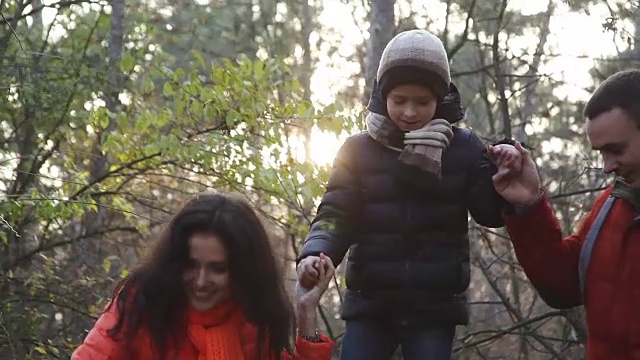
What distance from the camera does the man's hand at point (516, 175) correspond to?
7.68 ft

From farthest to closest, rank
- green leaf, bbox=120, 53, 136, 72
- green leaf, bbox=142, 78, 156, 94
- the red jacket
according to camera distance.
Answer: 1. green leaf, bbox=142, 78, 156, 94
2. green leaf, bbox=120, 53, 136, 72
3. the red jacket

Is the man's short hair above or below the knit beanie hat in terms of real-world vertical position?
below

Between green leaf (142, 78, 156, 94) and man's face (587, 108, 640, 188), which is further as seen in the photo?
green leaf (142, 78, 156, 94)

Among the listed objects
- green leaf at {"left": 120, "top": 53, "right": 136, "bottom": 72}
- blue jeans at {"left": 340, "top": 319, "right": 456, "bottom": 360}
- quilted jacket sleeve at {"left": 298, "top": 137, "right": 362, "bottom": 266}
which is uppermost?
green leaf at {"left": 120, "top": 53, "right": 136, "bottom": 72}

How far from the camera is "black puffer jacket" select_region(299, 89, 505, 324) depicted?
2.51 meters

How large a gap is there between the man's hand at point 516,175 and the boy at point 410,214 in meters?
0.09

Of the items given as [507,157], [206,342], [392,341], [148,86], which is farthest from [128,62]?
[507,157]

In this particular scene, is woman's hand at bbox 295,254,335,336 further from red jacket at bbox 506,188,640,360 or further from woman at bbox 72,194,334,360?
red jacket at bbox 506,188,640,360

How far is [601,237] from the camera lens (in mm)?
2311

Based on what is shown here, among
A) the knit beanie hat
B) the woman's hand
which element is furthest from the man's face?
the woman's hand

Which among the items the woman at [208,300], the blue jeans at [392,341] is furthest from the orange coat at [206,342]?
the blue jeans at [392,341]

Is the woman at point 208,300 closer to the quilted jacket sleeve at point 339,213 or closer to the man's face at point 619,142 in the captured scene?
the quilted jacket sleeve at point 339,213

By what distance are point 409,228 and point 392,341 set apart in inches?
16.3

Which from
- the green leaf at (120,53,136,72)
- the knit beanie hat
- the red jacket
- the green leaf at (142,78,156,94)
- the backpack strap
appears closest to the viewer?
the red jacket
